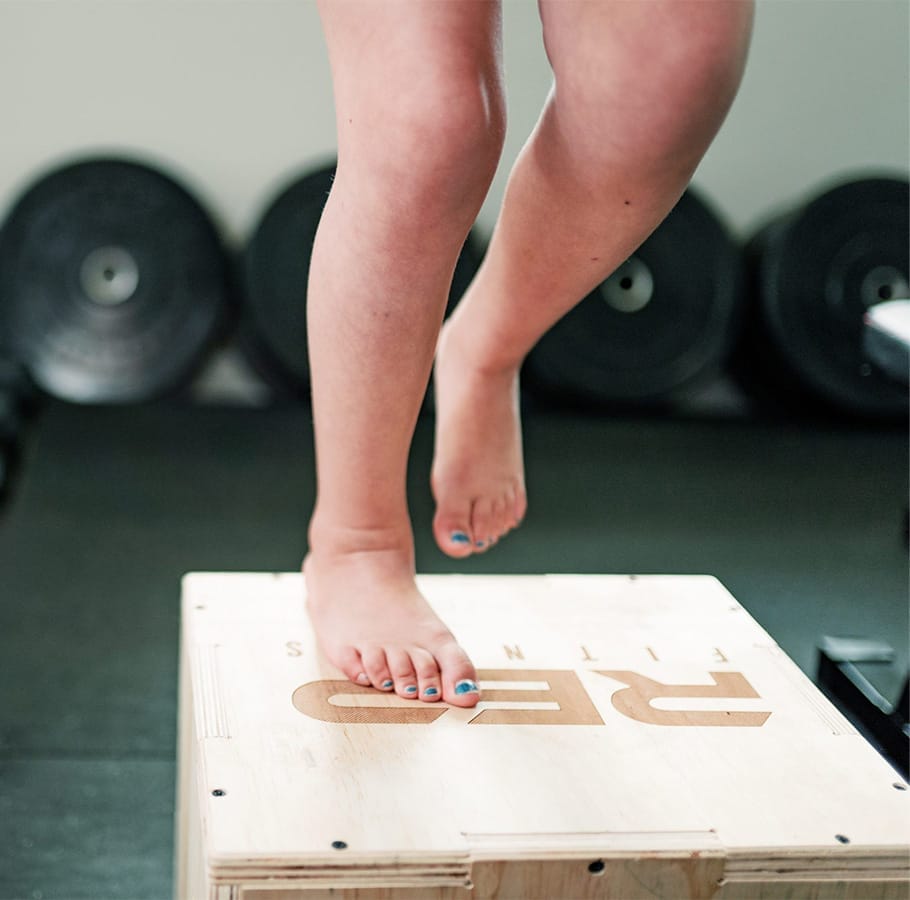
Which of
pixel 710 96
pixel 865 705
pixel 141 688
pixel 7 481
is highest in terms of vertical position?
pixel 7 481

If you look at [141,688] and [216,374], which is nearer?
[141,688]

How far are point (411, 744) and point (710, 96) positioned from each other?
55 centimetres

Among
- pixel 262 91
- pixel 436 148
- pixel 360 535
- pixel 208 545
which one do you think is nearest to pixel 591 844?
pixel 360 535

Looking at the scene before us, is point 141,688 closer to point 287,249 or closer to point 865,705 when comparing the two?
point 865,705

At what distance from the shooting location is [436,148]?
0.95 m

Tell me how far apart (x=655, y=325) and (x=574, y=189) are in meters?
2.21

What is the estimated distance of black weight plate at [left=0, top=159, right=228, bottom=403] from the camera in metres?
3.09

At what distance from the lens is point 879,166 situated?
3.52 m

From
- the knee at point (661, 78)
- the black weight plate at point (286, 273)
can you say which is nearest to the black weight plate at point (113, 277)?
the black weight plate at point (286, 273)

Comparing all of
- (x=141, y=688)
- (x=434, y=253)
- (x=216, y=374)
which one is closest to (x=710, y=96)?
(x=434, y=253)

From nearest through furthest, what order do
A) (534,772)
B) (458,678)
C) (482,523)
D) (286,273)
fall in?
(534,772) → (458,678) → (482,523) → (286,273)

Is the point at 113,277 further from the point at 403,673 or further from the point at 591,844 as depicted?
the point at 591,844

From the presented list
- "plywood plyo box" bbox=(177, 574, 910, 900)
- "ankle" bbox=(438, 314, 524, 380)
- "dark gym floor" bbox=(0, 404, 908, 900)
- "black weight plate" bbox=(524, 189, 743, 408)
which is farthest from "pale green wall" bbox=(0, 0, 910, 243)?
"plywood plyo box" bbox=(177, 574, 910, 900)

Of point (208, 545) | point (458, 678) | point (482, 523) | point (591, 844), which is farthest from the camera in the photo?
point (208, 545)
